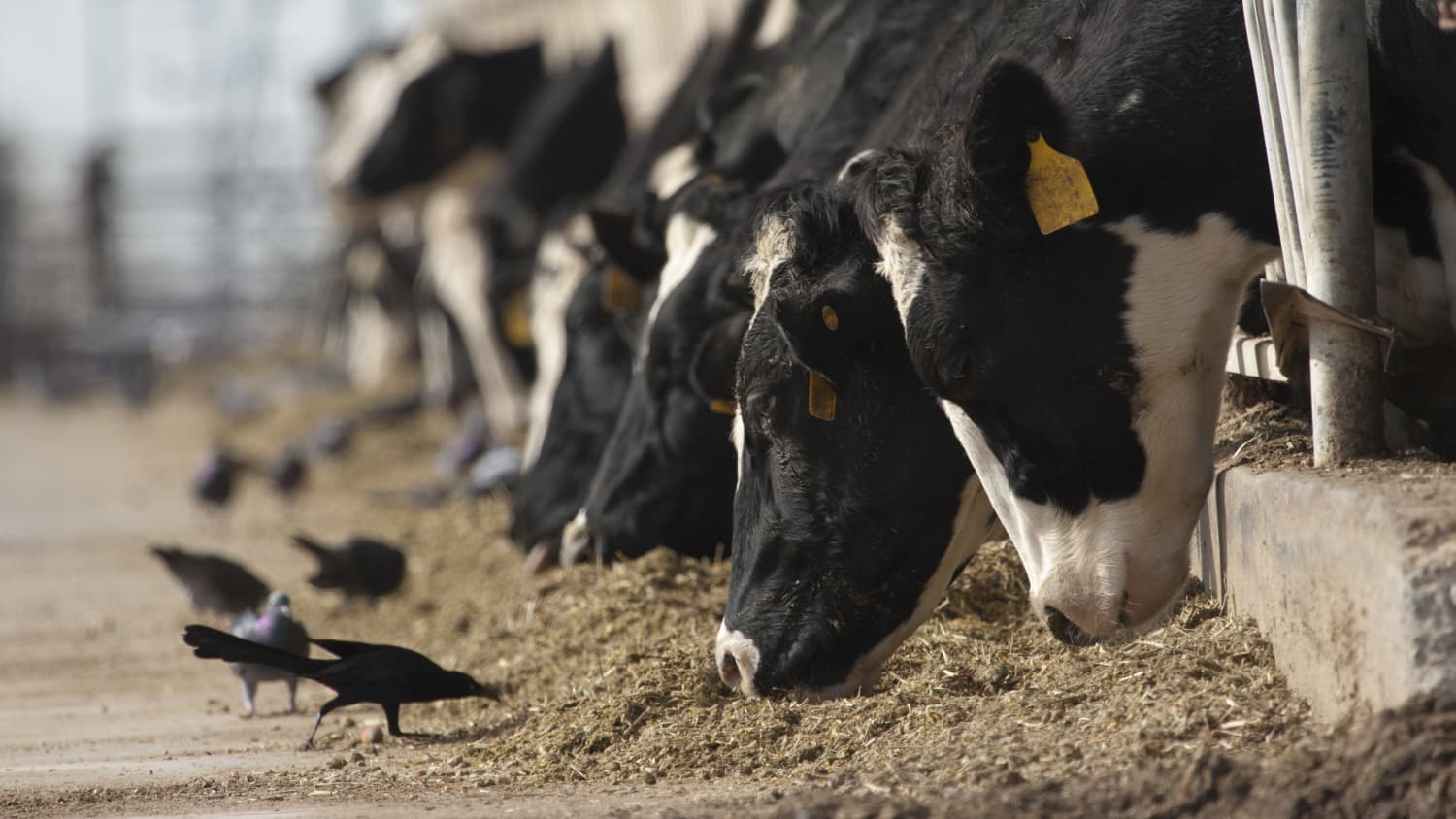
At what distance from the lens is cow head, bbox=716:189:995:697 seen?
11.7 feet

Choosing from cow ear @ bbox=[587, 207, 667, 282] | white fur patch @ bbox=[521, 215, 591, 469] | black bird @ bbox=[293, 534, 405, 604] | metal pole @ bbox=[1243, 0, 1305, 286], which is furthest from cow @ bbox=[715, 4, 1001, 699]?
white fur patch @ bbox=[521, 215, 591, 469]

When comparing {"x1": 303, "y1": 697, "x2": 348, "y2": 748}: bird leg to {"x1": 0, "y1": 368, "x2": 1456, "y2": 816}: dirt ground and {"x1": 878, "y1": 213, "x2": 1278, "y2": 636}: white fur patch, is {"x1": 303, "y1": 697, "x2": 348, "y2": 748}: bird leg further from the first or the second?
{"x1": 878, "y1": 213, "x2": 1278, "y2": 636}: white fur patch

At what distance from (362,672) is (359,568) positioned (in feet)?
7.06

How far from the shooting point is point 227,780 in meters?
3.66

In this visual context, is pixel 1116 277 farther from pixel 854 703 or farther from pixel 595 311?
pixel 595 311

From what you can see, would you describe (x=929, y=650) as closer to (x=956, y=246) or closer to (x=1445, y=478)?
(x=956, y=246)

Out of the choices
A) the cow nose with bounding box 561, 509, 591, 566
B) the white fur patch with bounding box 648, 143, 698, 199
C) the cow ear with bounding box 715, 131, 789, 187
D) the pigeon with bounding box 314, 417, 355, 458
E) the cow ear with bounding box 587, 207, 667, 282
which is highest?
the white fur patch with bounding box 648, 143, 698, 199

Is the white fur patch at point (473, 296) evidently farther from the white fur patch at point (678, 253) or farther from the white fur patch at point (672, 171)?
the white fur patch at point (678, 253)

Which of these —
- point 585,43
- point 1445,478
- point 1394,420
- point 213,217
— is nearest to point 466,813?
point 1445,478

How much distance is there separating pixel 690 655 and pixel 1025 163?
1.49m

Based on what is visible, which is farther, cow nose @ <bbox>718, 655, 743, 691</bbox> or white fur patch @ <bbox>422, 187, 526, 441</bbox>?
white fur patch @ <bbox>422, 187, 526, 441</bbox>

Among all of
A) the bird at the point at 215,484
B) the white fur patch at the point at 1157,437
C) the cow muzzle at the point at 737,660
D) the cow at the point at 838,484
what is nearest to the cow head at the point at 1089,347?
the white fur patch at the point at 1157,437

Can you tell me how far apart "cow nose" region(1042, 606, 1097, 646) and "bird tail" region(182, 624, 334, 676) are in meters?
1.76

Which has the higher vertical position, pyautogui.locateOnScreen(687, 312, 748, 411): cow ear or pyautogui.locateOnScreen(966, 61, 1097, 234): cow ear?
pyautogui.locateOnScreen(966, 61, 1097, 234): cow ear
